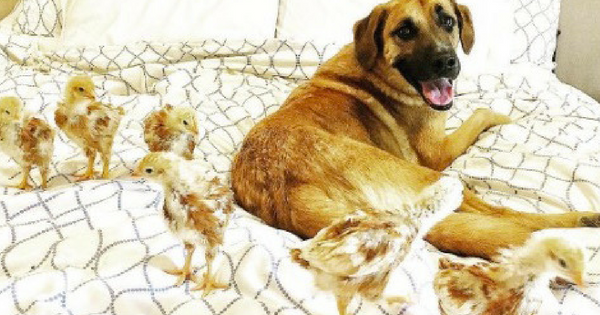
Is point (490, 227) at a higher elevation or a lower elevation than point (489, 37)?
lower

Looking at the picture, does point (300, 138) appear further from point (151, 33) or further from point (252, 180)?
point (151, 33)

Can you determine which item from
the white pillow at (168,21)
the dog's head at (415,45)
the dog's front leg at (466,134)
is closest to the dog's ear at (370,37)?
the dog's head at (415,45)

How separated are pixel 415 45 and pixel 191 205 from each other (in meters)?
0.89

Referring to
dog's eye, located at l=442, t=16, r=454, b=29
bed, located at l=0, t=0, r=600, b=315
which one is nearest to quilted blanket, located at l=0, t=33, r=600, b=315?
bed, located at l=0, t=0, r=600, b=315

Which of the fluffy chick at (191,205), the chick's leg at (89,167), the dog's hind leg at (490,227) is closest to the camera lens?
the fluffy chick at (191,205)

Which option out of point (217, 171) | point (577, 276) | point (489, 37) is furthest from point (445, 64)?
point (577, 276)

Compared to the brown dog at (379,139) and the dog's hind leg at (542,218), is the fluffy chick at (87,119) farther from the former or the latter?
the dog's hind leg at (542,218)

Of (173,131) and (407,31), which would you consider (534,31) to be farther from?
(173,131)

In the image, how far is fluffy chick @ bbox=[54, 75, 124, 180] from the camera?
128cm

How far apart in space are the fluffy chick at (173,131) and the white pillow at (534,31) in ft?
4.82

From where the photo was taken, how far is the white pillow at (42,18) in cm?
246

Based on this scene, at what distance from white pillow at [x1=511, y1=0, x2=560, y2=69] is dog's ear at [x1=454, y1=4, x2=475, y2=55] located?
2.05ft

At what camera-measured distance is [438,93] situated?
1.61 m

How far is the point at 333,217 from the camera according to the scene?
3.62ft
